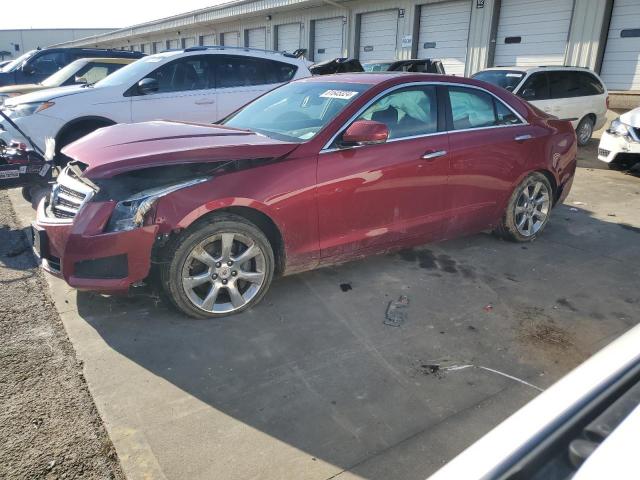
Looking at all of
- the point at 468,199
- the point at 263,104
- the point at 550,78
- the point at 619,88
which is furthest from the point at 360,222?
the point at 619,88

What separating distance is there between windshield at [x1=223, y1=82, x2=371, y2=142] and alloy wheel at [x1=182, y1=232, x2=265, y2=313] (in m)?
0.92

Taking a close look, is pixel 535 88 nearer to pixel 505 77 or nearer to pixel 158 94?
pixel 505 77

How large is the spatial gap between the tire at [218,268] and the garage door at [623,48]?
12218mm

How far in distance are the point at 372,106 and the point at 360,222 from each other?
0.92 metres

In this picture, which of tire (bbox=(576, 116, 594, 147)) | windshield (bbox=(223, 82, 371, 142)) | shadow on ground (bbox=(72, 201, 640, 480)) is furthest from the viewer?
tire (bbox=(576, 116, 594, 147))

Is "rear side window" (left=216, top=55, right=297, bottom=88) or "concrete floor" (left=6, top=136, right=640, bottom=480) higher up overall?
"rear side window" (left=216, top=55, right=297, bottom=88)

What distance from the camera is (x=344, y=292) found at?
418 centimetres

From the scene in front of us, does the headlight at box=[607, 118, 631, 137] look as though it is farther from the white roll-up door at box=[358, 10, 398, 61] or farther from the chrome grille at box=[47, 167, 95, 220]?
the white roll-up door at box=[358, 10, 398, 61]

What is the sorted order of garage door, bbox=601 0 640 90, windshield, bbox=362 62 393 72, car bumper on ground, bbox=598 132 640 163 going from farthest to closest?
windshield, bbox=362 62 393 72
garage door, bbox=601 0 640 90
car bumper on ground, bbox=598 132 640 163

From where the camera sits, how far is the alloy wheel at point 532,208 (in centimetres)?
527

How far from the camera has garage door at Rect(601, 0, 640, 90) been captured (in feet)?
39.5

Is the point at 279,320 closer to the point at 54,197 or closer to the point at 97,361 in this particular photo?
the point at 97,361

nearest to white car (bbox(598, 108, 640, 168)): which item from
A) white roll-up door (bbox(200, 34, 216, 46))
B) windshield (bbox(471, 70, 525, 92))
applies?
windshield (bbox(471, 70, 525, 92))

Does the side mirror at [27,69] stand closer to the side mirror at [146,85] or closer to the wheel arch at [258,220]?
the side mirror at [146,85]
